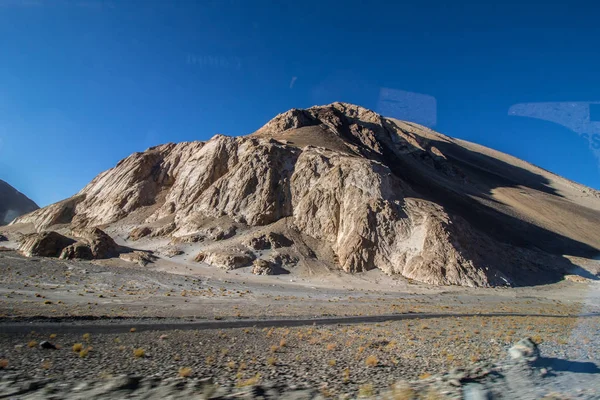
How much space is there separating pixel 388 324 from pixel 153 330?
1119 centimetres

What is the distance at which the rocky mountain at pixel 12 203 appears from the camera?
11750 cm

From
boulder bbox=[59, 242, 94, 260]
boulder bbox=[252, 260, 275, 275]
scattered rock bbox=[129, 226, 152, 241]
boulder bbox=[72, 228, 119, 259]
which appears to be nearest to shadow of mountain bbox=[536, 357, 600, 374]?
boulder bbox=[252, 260, 275, 275]

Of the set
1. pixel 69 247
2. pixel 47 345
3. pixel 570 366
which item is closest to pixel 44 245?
pixel 69 247

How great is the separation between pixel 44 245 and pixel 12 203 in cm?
10941

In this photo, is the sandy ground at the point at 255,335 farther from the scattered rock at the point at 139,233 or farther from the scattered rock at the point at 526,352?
the scattered rock at the point at 139,233

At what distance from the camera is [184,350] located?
10.8 m

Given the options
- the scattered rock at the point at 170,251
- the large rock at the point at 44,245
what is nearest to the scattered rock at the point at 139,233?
the scattered rock at the point at 170,251

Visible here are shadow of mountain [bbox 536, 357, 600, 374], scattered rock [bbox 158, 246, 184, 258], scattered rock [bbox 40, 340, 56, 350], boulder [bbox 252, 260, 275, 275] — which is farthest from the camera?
scattered rock [bbox 158, 246, 184, 258]

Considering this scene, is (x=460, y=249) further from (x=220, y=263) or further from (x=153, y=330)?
(x=153, y=330)

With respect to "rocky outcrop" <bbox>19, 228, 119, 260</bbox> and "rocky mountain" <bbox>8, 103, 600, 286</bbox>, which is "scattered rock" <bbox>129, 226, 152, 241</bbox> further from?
"rocky outcrop" <bbox>19, 228, 119, 260</bbox>

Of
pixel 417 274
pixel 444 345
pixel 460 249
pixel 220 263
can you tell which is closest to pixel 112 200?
pixel 220 263

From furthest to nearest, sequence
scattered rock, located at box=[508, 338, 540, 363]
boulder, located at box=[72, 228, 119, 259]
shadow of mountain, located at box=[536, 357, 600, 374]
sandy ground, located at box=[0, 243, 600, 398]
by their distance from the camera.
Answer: boulder, located at box=[72, 228, 119, 259] < sandy ground, located at box=[0, 243, 600, 398] < scattered rock, located at box=[508, 338, 540, 363] < shadow of mountain, located at box=[536, 357, 600, 374]

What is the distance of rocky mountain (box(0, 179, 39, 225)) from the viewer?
117500mm

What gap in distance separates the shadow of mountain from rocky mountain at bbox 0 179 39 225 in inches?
5792
